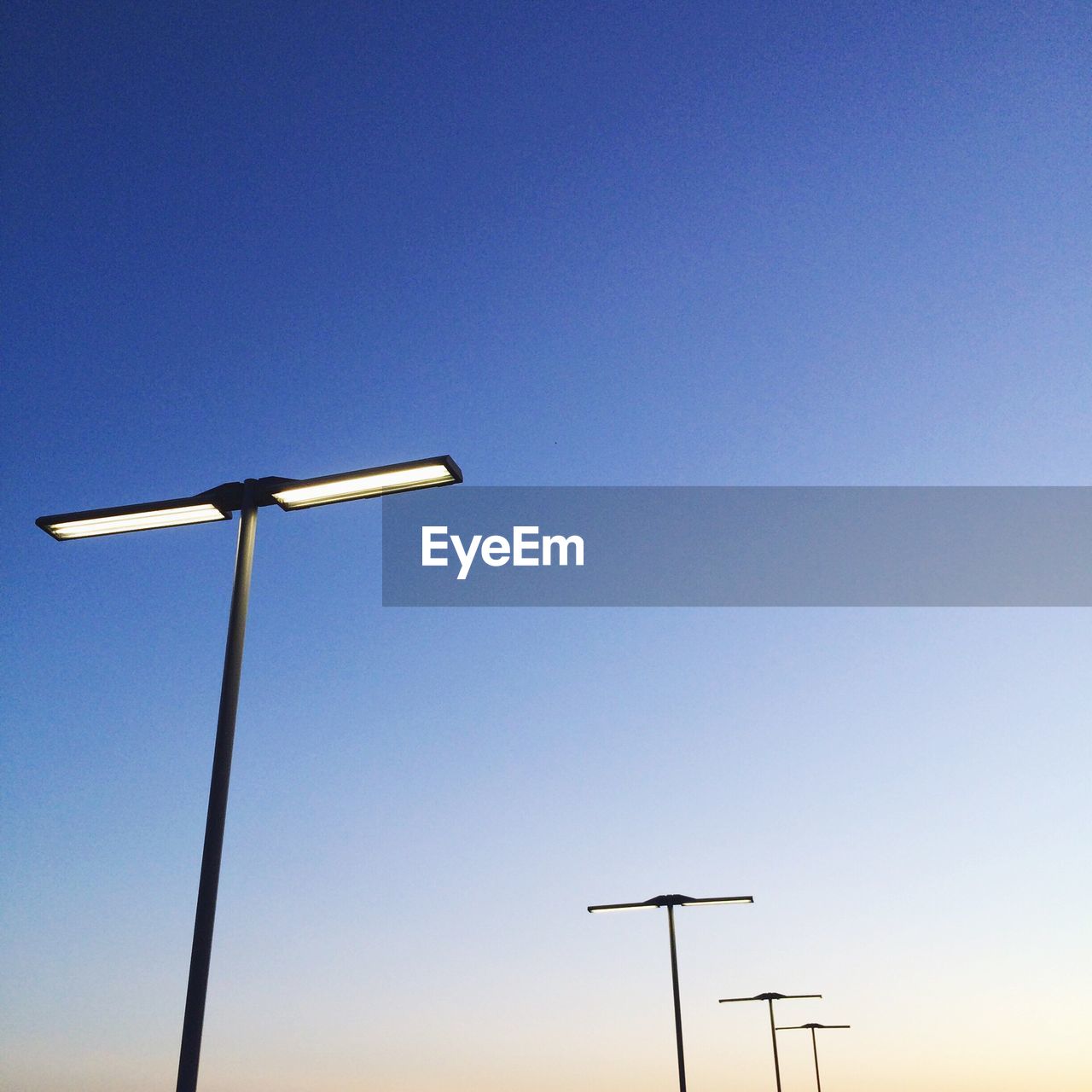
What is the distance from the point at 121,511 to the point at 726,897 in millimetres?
17555

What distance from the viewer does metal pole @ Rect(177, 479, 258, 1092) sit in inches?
300

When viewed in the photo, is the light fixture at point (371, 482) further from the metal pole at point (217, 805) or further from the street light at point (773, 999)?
the street light at point (773, 999)

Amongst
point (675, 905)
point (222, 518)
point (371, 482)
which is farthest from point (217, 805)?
point (675, 905)

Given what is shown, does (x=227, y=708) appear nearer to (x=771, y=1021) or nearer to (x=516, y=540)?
(x=516, y=540)

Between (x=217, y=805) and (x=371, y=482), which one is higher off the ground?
(x=371, y=482)

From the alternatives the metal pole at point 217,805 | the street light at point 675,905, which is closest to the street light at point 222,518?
the metal pole at point 217,805

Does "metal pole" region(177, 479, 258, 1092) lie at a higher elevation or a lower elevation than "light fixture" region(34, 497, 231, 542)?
lower

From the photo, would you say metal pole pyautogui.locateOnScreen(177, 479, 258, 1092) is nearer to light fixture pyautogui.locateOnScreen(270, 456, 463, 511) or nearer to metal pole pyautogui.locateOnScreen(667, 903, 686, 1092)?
light fixture pyautogui.locateOnScreen(270, 456, 463, 511)

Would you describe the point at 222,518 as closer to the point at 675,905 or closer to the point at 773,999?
the point at 675,905

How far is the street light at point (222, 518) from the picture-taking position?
7816mm

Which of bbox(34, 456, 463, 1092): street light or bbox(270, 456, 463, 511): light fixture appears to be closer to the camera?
bbox(34, 456, 463, 1092): street light

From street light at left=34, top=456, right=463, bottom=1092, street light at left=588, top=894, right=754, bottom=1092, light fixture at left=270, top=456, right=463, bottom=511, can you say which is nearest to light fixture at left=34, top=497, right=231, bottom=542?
street light at left=34, top=456, right=463, bottom=1092

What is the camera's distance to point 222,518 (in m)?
9.60

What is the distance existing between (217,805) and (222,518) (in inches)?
105
